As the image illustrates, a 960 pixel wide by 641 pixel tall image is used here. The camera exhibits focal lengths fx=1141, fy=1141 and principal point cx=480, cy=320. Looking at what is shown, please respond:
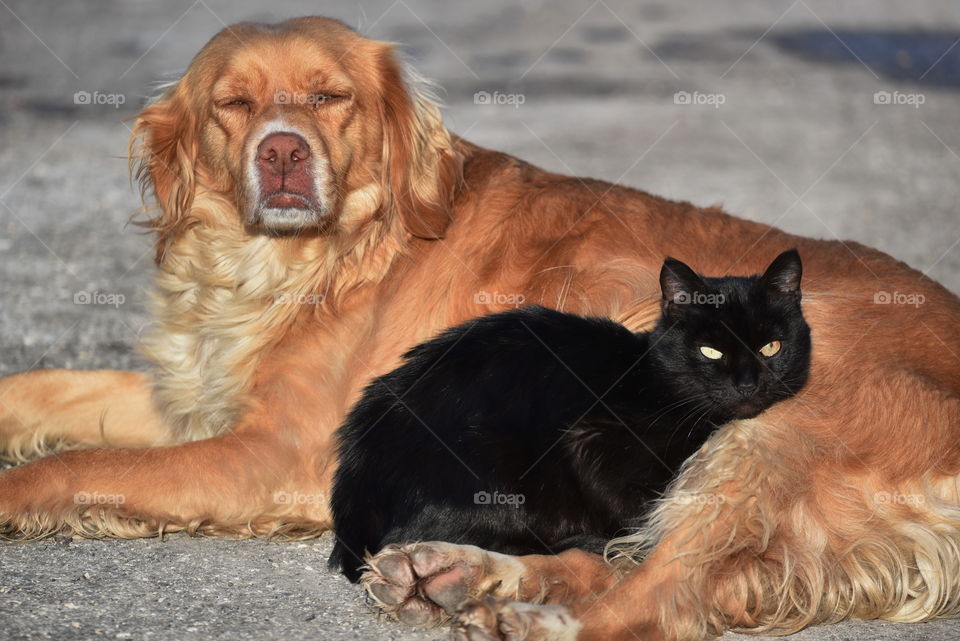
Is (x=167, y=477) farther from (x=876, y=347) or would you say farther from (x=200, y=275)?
(x=876, y=347)

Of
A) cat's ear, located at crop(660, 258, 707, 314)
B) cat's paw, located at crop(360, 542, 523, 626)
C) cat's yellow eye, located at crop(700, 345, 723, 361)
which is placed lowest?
cat's paw, located at crop(360, 542, 523, 626)

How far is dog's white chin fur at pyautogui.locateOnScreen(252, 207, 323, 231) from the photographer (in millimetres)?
4406

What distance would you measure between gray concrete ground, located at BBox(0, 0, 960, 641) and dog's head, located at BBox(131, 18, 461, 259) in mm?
519

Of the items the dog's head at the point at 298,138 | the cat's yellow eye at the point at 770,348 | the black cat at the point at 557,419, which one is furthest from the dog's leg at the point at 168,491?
the cat's yellow eye at the point at 770,348

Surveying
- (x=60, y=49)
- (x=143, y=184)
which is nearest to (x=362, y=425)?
(x=143, y=184)

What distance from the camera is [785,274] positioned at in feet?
12.4

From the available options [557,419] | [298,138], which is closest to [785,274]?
[557,419]

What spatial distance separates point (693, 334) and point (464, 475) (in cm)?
90

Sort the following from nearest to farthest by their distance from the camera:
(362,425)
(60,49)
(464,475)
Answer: (464,475)
(362,425)
(60,49)

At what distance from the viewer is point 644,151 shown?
1139 centimetres

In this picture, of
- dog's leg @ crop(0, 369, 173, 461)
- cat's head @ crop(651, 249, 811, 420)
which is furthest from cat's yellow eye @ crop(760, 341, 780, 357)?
dog's leg @ crop(0, 369, 173, 461)

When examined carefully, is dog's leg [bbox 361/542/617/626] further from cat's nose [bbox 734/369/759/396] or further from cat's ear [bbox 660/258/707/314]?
cat's ear [bbox 660/258/707/314]

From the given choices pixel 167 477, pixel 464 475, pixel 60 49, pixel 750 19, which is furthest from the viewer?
pixel 750 19

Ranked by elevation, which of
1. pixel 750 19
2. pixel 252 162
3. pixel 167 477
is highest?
pixel 750 19
